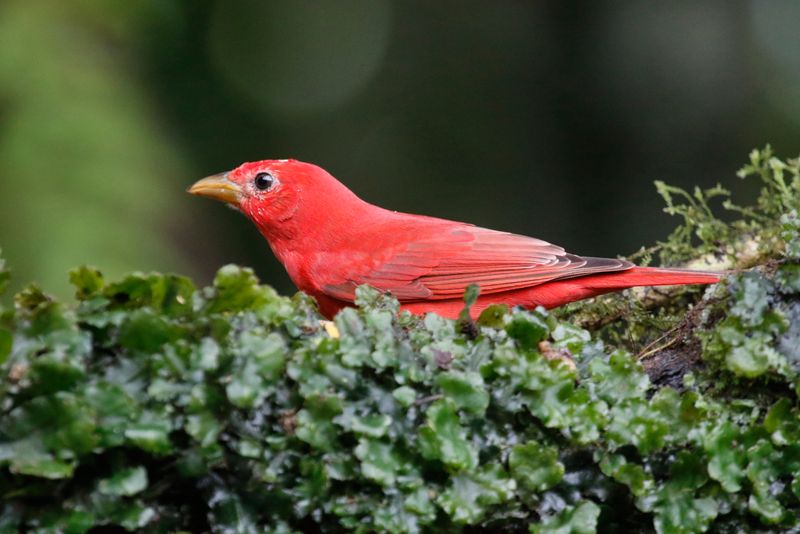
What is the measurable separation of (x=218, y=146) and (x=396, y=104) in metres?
1.34

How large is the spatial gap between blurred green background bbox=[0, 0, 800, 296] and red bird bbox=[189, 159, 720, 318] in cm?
182

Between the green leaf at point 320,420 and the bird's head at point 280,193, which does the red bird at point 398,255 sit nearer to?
the bird's head at point 280,193

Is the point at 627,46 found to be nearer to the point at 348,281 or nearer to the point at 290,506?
the point at 348,281

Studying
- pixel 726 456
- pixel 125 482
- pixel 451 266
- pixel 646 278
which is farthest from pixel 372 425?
pixel 451 266

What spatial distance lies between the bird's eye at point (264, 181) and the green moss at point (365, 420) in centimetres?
172

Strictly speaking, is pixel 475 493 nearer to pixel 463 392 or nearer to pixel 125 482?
pixel 463 392

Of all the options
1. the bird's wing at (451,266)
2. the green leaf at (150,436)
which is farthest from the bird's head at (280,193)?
the green leaf at (150,436)

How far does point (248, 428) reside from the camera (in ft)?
5.83

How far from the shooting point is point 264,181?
379 cm

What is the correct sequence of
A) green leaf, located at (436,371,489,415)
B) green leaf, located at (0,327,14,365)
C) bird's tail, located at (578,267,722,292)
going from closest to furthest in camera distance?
green leaf, located at (0,327,14,365) < green leaf, located at (436,371,489,415) < bird's tail, located at (578,267,722,292)

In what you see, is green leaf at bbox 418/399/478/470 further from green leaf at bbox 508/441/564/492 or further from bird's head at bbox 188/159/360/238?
bird's head at bbox 188/159/360/238

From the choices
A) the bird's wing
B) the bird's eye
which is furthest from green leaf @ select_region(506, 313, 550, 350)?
the bird's eye

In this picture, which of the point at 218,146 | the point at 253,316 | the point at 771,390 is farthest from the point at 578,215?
the point at 253,316

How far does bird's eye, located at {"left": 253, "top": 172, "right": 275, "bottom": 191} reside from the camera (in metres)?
3.79
